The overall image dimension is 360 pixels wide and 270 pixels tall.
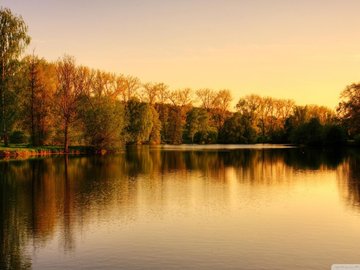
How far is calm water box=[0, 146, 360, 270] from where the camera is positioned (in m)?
14.4

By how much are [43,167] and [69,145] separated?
29.1 meters

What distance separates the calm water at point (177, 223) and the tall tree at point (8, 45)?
2779cm

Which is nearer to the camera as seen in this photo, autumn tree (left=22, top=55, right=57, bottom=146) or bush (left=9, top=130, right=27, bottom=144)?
autumn tree (left=22, top=55, right=57, bottom=146)

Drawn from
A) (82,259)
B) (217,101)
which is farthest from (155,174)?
(217,101)

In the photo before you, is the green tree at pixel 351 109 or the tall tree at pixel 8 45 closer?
the tall tree at pixel 8 45

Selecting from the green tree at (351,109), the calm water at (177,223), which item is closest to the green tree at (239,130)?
the green tree at (351,109)

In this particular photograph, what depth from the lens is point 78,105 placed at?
70688 millimetres

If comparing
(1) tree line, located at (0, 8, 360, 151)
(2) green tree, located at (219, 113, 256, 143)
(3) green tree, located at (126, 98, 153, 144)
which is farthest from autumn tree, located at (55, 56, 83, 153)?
(2) green tree, located at (219, 113, 256, 143)

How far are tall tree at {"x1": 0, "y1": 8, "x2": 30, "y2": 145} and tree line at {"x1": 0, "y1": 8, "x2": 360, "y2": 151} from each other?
13 centimetres

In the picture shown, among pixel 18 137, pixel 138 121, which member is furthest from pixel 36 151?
pixel 138 121

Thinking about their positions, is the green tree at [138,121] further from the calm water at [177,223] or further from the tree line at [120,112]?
the calm water at [177,223]

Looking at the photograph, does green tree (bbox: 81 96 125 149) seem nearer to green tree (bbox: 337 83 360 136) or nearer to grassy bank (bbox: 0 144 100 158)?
grassy bank (bbox: 0 144 100 158)

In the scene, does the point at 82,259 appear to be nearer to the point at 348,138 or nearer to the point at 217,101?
the point at 348,138

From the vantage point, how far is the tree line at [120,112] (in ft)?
201
